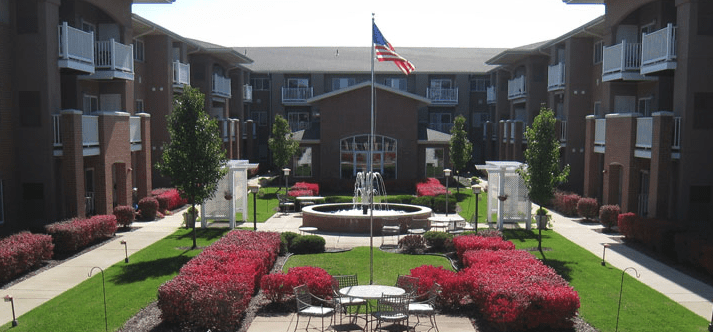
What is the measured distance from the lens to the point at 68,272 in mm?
17359

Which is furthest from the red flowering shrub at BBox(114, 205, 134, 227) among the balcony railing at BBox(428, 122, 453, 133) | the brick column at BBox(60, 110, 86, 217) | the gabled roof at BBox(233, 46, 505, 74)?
the balcony railing at BBox(428, 122, 453, 133)

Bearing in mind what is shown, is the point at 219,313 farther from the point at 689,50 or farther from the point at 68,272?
the point at 689,50

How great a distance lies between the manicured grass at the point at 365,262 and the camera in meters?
17.0

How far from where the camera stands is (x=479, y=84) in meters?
58.3

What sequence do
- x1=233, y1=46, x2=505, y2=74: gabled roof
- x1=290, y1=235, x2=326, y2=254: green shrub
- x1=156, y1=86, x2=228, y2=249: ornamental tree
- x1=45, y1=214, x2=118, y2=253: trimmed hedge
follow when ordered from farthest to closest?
x1=233, y1=46, x2=505, y2=74: gabled roof, x1=156, y1=86, x2=228, y2=249: ornamental tree, x1=290, y1=235, x2=326, y2=254: green shrub, x1=45, y1=214, x2=118, y2=253: trimmed hedge

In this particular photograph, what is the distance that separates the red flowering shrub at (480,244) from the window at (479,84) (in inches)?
1637

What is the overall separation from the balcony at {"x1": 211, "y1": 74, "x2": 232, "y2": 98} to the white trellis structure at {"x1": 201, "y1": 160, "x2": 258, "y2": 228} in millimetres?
18185

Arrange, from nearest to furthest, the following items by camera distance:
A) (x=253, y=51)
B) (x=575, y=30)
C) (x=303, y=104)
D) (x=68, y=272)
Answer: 1. (x=68, y=272)
2. (x=575, y=30)
3. (x=303, y=104)
4. (x=253, y=51)

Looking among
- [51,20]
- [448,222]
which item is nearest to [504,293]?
[448,222]

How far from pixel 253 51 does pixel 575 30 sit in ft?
123

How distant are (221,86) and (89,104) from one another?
16.8 m

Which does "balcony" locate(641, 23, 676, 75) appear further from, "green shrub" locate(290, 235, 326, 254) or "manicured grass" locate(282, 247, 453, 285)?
"green shrub" locate(290, 235, 326, 254)

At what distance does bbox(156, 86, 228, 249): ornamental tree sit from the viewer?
20391mm

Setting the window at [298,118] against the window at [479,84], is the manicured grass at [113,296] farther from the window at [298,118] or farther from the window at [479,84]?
the window at [479,84]
